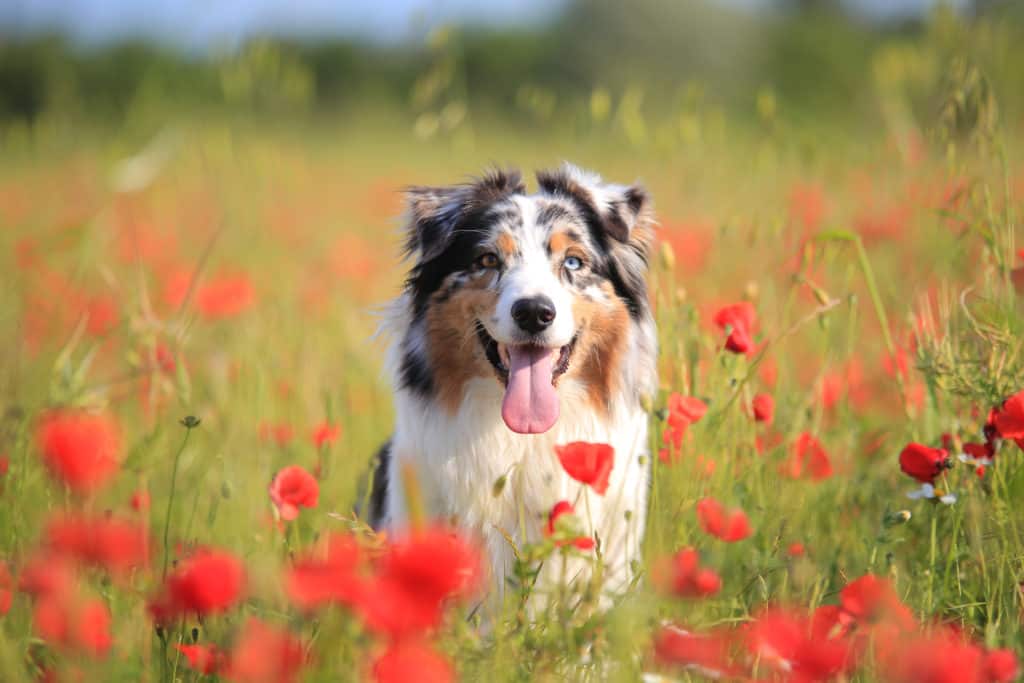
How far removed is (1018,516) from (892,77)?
2796mm

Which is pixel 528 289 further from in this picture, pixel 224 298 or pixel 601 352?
pixel 224 298

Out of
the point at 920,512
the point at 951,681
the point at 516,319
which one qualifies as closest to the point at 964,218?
the point at 920,512

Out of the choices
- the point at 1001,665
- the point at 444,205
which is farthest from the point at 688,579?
the point at 444,205

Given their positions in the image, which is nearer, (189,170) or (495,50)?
(189,170)

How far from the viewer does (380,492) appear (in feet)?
10.8

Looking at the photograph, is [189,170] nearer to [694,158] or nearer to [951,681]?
[694,158]

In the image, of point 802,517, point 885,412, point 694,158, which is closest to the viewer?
point 802,517

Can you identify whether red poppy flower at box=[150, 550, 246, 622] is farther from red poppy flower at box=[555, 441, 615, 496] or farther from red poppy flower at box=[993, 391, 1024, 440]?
red poppy flower at box=[993, 391, 1024, 440]

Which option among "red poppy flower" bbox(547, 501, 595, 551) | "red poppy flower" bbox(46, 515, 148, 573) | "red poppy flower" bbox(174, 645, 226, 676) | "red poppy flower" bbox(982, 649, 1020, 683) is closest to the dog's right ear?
"red poppy flower" bbox(547, 501, 595, 551)

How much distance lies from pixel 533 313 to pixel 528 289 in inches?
3.8

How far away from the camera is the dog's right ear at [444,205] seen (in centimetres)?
309

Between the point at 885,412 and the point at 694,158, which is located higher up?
the point at 694,158

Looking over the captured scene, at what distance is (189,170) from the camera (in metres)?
7.95

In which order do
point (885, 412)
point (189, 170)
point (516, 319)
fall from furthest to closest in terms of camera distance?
point (189, 170), point (885, 412), point (516, 319)
